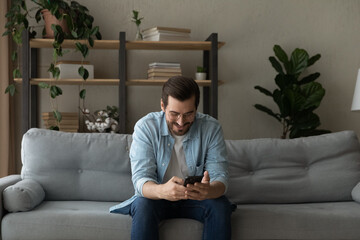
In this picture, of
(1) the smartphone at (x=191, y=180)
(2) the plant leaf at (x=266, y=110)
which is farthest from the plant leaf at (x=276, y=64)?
(1) the smartphone at (x=191, y=180)

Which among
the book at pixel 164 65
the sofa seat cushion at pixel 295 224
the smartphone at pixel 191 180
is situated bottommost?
the sofa seat cushion at pixel 295 224

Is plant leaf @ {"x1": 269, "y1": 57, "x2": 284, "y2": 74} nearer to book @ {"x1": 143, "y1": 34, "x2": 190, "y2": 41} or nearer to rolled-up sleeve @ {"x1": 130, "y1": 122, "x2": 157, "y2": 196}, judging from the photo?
book @ {"x1": 143, "y1": 34, "x2": 190, "y2": 41}

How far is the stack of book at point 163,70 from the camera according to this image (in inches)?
154

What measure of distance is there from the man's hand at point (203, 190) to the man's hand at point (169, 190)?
0.09ft

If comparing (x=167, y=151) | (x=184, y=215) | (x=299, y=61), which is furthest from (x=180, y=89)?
(x=299, y=61)

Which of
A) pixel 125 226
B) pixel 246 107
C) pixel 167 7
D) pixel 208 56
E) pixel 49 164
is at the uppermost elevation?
pixel 167 7

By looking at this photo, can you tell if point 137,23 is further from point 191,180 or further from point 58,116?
point 191,180

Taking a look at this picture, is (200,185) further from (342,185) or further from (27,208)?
(342,185)

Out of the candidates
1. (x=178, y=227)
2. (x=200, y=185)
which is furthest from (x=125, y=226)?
(x=200, y=185)

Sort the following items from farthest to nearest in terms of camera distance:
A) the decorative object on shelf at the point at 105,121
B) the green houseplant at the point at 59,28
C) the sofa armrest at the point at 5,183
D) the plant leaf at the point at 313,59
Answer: the plant leaf at the point at 313,59, the decorative object on shelf at the point at 105,121, the green houseplant at the point at 59,28, the sofa armrest at the point at 5,183

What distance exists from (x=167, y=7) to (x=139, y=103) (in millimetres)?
873

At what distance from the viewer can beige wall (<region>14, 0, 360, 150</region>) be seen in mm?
4207

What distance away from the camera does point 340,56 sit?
439 centimetres

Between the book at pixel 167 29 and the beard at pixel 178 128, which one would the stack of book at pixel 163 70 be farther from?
the beard at pixel 178 128
